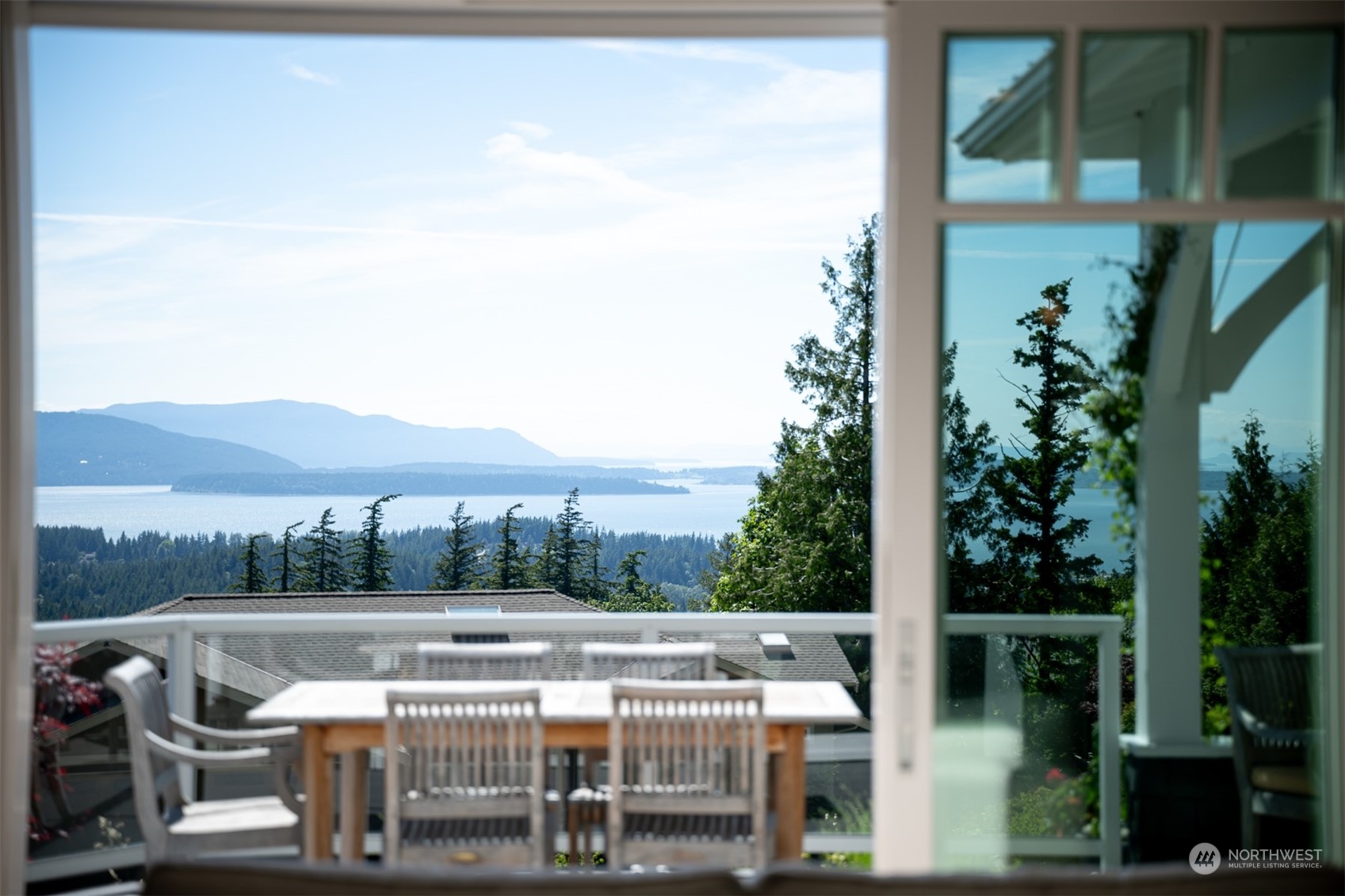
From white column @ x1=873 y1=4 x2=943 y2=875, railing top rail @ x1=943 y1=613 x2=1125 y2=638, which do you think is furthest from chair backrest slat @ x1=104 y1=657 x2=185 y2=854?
railing top rail @ x1=943 y1=613 x2=1125 y2=638

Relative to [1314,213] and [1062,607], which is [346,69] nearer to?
[1062,607]

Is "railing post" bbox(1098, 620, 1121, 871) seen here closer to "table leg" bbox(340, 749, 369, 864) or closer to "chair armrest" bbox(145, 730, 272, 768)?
"table leg" bbox(340, 749, 369, 864)

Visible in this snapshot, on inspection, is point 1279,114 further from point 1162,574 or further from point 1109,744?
point 1109,744

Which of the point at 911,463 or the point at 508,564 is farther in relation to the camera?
the point at 508,564

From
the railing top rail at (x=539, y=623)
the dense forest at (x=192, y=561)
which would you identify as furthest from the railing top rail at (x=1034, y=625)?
the dense forest at (x=192, y=561)

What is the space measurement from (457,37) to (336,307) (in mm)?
19044

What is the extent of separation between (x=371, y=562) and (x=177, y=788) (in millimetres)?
17902

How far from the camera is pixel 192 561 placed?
2073cm

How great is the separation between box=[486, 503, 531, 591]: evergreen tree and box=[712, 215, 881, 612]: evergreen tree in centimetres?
445

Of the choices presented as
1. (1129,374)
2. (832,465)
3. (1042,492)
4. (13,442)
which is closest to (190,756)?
(13,442)

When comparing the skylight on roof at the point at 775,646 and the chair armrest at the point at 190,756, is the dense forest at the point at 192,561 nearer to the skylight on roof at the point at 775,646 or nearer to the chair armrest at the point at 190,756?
the chair armrest at the point at 190,756

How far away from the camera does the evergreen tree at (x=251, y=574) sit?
20938 millimetres

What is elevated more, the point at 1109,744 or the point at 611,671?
the point at 611,671

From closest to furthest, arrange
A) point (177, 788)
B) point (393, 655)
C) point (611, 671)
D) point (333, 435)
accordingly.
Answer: point (177, 788) → point (611, 671) → point (393, 655) → point (333, 435)
